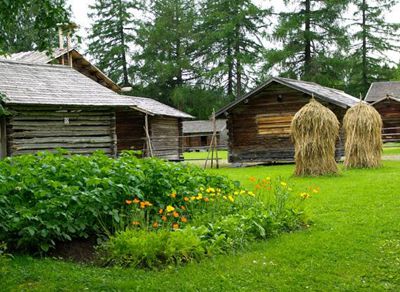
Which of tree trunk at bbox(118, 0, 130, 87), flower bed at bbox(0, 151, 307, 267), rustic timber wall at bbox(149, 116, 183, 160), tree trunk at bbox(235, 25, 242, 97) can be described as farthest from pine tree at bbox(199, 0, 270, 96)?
flower bed at bbox(0, 151, 307, 267)

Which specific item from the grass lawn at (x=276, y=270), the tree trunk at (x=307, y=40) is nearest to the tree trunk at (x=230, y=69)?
the tree trunk at (x=307, y=40)

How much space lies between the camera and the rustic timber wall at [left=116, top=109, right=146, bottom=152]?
27.1 meters

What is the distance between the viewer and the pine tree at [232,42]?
4784 cm

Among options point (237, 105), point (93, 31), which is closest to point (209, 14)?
point (93, 31)

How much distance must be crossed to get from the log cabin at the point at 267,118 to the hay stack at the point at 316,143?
7.18 metres

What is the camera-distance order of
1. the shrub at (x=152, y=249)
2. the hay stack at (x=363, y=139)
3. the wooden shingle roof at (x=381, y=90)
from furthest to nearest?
the wooden shingle roof at (x=381, y=90) → the hay stack at (x=363, y=139) → the shrub at (x=152, y=249)

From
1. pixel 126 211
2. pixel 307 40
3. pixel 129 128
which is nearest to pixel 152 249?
pixel 126 211

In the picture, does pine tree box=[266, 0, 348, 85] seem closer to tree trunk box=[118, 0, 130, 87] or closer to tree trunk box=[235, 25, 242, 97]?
tree trunk box=[235, 25, 242, 97]

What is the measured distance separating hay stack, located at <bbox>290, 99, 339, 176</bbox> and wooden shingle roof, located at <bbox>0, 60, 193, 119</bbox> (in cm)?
686

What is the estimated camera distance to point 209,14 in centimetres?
5100

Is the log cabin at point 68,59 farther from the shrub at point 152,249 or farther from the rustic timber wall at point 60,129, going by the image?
the shrub at point 152,249

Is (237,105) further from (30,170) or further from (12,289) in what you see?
(12,289)

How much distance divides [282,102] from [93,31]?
1260 inches

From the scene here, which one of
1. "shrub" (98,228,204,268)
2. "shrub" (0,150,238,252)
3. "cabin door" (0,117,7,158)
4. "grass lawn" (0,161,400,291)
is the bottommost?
"grass lawn" (0,161,400,291)
